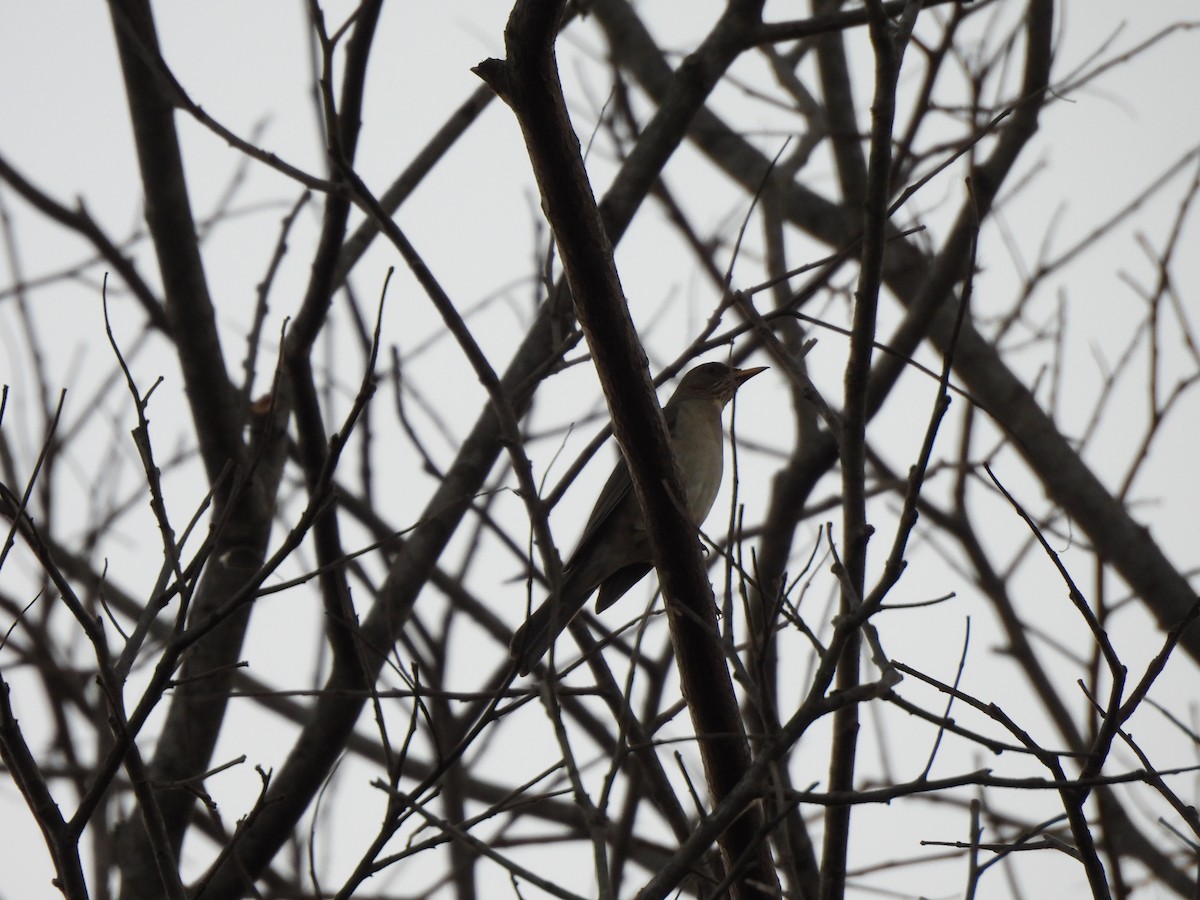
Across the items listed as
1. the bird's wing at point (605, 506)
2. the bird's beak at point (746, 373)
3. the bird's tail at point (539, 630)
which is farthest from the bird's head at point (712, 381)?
the bird's tail at point (539, 630)

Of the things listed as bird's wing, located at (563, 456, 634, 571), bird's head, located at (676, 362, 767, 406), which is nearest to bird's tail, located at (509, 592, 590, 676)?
→ bird's wing, located at (563, 456, 634, 571)

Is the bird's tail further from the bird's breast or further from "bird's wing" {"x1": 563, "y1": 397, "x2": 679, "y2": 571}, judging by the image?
the bird's breast

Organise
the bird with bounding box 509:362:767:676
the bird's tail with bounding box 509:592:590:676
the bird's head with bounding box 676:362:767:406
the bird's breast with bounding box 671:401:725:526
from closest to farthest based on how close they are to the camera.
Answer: the bird's tail with bounding box 509:592:590:676, the bird with bounding box 509:362:767:676, the bird's breast with bounding box 671:401:725:526, the bird's head with bounding box 676:362:767:406

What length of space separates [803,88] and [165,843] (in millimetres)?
5935

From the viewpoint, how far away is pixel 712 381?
6484mm

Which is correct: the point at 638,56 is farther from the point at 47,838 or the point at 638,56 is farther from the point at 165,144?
the point at 47,838

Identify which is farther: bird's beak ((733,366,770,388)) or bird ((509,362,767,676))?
bird's beak ((733,366,770,388))

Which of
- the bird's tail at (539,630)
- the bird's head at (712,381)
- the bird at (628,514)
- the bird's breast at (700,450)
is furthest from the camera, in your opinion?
the bird's head at (712,381)

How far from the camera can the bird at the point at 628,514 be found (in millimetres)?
4938

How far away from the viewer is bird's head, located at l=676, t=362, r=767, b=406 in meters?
6.04

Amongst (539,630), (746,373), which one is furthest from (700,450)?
(539,630)

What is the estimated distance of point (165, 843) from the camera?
270 centimetres

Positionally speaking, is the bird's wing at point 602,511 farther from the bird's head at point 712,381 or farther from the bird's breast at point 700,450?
the bird's head at point 712,381

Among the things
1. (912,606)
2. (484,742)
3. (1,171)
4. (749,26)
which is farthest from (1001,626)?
(1,171)
